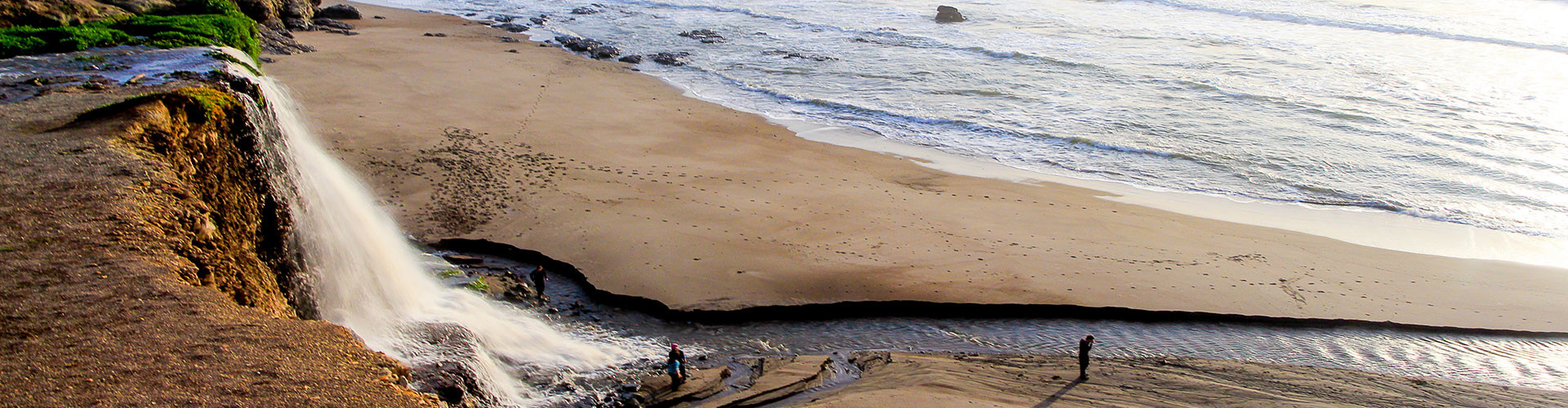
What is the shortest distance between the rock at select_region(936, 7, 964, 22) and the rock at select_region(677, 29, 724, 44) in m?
13.2

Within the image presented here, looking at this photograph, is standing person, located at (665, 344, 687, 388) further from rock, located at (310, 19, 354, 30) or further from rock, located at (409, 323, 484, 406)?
rock, located at (310, 19, 354, 30)

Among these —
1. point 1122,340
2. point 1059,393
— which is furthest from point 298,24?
point 1059,393

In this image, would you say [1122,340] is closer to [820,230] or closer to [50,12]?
[820,230]

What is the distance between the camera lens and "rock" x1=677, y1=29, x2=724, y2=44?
39781mm

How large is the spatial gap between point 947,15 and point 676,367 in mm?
41399

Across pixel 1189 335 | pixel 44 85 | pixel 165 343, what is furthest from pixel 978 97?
pixel 165 343

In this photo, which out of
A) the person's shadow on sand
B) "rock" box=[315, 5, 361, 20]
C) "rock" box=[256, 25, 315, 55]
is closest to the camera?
the person's shadow on sand

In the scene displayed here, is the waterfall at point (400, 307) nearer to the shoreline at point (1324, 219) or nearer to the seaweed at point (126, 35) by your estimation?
the seaweed at point (126, 35)

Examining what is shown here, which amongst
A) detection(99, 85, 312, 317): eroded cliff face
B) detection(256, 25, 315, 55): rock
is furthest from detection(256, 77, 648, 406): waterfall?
detection(256, 25, 315, 55): rock

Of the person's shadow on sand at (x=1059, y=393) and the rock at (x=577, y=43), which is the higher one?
the rock at (x=577, y=43)

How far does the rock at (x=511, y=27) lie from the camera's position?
3928cm

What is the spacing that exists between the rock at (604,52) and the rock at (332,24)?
354 inches

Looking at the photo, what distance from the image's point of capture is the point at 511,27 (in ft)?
131

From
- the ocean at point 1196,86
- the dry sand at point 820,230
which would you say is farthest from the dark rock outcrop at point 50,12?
the ocean at point 1196,86
